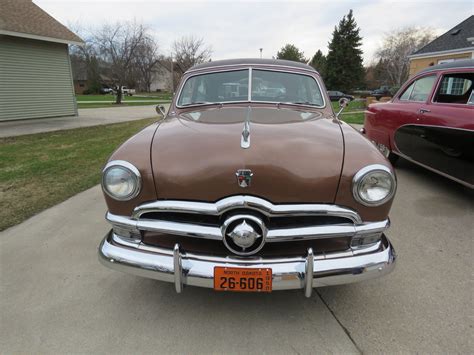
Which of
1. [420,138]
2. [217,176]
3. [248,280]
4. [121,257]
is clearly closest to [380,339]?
[248,280]

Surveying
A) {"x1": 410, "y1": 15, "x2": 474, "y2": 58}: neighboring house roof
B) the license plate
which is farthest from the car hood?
{"x1": 410, "y1": 15, "x2": 474, "y2": 58}: neighboring house roof

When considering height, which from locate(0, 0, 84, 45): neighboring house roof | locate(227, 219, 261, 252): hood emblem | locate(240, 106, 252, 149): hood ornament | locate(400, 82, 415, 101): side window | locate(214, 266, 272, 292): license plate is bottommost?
locate(214, 266, 272, 292): license plate

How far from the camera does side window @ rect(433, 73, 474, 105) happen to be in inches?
177

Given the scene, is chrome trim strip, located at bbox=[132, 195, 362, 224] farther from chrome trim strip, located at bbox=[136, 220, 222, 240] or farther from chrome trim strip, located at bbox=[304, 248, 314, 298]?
chrome trim strip, located at bbox=[304, 248, 314, 298]

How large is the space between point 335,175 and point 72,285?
6.80 ft

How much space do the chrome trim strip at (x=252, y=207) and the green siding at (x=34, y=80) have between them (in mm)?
12230

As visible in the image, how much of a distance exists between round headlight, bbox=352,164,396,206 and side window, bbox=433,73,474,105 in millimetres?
3368

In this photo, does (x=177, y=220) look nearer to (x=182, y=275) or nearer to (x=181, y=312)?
A: (x=182, y=275)

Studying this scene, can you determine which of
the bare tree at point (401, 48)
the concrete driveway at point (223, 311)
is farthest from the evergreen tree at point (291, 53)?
the concrete driveway at point (223, 311)

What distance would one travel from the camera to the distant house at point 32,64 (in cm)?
1117

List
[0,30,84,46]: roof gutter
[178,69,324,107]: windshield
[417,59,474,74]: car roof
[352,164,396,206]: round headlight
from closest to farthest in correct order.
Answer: [352,164,396,206]: round headlight → [178,69,324,107]: windshield → [417,59,474,74]: car roof → [0,30,84,46]: roof gutter

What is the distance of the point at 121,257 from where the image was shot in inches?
78.3

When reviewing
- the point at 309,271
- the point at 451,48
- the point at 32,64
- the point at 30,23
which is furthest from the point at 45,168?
the point at 451,48

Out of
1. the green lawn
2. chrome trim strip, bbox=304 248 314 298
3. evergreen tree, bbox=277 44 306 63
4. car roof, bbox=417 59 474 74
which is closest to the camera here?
chrome trim strip, bbox=304 248 314 298
